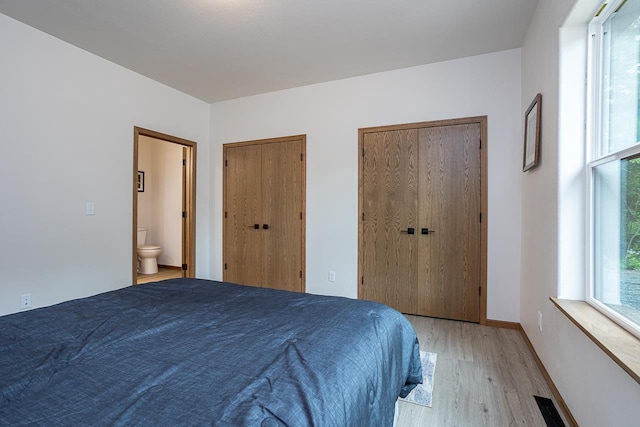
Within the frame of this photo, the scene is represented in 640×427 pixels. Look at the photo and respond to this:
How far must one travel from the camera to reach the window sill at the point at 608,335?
1.00 metres

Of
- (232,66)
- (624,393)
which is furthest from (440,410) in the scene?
(232,66)

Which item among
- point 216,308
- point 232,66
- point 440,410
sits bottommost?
point 440,410

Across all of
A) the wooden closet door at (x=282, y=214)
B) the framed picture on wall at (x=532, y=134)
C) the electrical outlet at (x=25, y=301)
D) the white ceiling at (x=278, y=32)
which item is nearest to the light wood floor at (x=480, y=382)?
the framed picture on wall at (x=532, y=134)

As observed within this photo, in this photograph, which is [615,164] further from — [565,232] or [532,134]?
[532,134]

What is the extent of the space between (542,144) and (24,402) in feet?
8.93

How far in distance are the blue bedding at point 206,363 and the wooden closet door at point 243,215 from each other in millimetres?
2377

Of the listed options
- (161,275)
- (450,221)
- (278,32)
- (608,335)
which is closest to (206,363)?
(608,335)

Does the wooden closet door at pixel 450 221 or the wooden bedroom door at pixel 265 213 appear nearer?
the wooden closet door at pixel 450 221

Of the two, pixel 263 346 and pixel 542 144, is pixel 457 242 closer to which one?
pixel 542 144

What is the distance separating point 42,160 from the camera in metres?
2.57

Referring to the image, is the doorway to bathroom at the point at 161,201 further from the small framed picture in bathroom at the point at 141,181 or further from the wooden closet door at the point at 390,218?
the wooden closet door at the point at 390,218

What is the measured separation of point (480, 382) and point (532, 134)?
1.81 m

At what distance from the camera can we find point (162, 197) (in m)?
5.46

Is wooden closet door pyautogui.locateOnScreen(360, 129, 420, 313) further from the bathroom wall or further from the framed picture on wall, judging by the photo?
the bathroom wall
